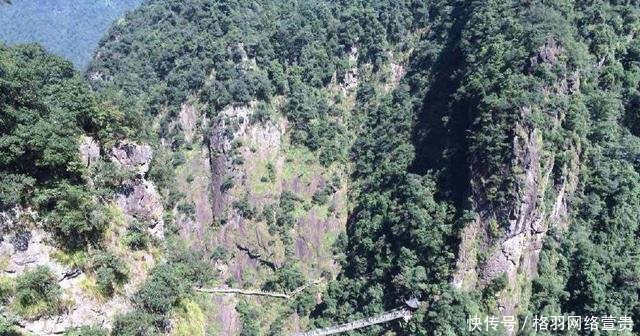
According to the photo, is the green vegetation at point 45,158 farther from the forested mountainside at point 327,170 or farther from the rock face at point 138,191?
the rock face at point 138,191

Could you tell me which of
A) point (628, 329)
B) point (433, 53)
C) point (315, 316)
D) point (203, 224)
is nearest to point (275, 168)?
point (203, 224)

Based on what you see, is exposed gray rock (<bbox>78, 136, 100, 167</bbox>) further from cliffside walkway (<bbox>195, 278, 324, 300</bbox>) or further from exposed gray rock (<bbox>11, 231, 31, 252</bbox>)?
cliffside walkway (<bbox>195, 278, 324, 300</bbox>)

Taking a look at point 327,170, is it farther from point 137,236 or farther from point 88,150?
point 88,150

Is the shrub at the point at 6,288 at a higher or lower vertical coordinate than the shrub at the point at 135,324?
higher

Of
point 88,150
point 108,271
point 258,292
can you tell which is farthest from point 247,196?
point 108,271

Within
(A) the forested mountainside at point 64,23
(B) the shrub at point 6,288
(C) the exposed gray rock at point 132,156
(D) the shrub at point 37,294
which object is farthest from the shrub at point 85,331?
(A) the forested mountainside at point 64,23

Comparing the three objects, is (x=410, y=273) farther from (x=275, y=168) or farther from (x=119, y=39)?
(x=119, y=39)
